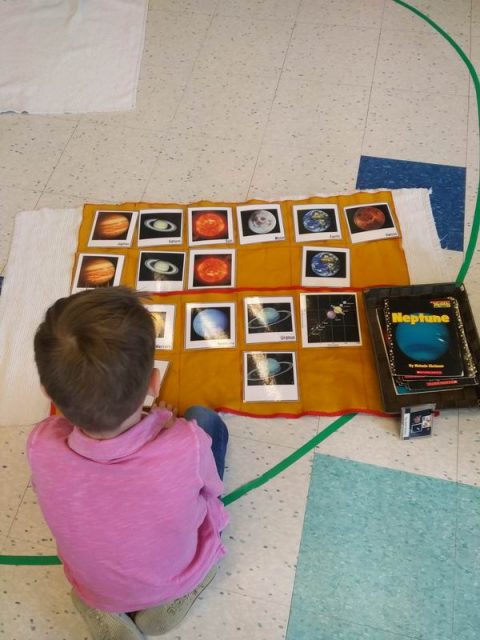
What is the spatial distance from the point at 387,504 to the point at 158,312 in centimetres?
82

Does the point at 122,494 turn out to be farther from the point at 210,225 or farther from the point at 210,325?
the point at 210,225

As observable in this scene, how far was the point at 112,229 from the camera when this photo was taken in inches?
75.2

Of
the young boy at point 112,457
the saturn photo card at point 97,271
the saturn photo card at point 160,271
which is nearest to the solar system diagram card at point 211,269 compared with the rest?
the saturn photo card at point 160,271

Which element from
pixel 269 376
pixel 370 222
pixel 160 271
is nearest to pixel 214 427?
pixel 269 376

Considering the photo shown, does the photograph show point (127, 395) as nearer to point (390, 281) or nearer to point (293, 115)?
point (390, 281)

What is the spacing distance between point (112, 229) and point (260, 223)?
48 cm

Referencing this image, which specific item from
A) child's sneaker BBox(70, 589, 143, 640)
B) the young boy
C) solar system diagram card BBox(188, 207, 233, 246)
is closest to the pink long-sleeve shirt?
the young boy

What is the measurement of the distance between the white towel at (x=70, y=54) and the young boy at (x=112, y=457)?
1694mm

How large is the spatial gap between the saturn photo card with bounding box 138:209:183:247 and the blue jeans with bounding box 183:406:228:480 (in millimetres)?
647

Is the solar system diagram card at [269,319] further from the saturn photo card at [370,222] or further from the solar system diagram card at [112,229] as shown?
the solar system diagram card at [112,229]

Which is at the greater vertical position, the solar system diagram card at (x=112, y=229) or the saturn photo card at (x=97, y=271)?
the solar system diagram card at (x=112, y=229)

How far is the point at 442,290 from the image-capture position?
1.64 metres

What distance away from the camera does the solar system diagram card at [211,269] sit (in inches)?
70.2

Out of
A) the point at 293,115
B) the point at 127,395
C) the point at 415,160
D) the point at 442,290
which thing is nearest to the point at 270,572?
the point at 127,395
